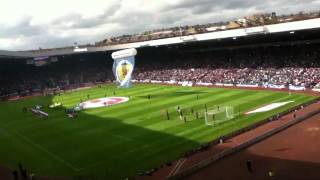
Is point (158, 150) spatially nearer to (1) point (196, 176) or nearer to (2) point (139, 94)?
(1) point (196, 176)

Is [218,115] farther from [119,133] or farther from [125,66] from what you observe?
[125,66]

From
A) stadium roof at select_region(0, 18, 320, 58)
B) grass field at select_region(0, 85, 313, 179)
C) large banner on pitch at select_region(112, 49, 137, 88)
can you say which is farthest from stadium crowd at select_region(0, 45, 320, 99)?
large banner on pitch at select_region(112, 49, 137, 88)

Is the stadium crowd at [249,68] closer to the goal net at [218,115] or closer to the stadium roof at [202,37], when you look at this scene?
the stadium roof at [202,37]

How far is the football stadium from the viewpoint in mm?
34875

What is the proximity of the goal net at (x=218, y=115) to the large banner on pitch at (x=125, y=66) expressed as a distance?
16223mm

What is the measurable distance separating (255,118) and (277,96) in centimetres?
1423

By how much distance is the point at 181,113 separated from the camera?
169 ft

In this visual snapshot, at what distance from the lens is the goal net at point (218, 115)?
46.8 m

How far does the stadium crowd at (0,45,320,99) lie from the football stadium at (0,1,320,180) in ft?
0.96

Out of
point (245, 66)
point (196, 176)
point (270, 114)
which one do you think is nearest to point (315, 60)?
point (245, 66)

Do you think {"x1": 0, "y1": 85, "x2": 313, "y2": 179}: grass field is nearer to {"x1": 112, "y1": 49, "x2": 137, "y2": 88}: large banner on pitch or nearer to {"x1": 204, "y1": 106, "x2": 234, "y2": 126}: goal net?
{"x1": 204, "y1": 106, "x2": 234, "y2": 126}: goal net

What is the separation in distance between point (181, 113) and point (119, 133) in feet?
29.1

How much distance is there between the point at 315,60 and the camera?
7125 cm

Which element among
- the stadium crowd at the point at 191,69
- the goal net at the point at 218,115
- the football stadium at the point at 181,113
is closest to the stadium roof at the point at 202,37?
the football stadium at the point at 181,113
